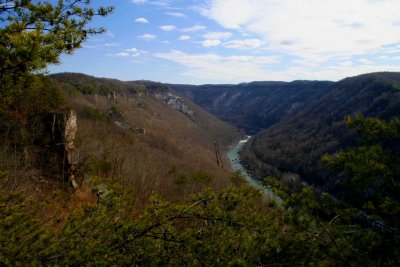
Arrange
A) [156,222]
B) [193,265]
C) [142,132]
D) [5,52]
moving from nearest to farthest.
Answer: [5,52]
[193,265]
[156,222]
[142,132]

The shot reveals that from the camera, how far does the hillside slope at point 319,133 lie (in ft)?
326

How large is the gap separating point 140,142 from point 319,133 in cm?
7348

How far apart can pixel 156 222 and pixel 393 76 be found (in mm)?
188814

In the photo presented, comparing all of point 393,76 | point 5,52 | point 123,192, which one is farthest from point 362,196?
point 393,76

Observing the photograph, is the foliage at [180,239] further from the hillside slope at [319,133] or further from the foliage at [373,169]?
the hillside slope at [319,133]

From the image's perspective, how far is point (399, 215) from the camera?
5305 mm

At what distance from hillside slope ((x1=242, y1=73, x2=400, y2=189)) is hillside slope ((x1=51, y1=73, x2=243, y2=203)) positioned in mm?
15866

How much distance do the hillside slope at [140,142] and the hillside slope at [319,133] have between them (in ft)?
52.1

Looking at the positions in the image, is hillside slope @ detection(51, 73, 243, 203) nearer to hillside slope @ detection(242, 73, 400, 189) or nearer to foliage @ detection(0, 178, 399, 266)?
foliage @ detection(0, 178, 399, 266)

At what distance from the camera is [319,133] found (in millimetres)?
130375

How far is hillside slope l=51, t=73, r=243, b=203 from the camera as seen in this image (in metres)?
27.3

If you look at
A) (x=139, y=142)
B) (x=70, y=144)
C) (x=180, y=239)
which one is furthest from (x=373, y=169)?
(x=139, y=142)

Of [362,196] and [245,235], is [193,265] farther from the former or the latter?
[362,196]

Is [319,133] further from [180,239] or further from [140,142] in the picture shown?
[180,239]
